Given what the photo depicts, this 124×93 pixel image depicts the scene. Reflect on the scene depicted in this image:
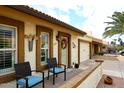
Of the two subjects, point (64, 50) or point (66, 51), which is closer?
point (64, 50)

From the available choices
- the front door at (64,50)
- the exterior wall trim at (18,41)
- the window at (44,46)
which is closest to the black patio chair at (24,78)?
the exterior wall trim at (18,41)

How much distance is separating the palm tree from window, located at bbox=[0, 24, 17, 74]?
13.6m

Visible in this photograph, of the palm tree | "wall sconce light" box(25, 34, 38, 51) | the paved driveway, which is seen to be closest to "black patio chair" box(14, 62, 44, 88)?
"wall sconce light" box(25, 34, 38, 51)

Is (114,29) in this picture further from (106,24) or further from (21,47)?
(21,47)

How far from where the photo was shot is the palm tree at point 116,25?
18.0m

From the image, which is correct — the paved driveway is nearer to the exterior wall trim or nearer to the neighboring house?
the neighboring house

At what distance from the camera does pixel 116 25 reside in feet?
62.6

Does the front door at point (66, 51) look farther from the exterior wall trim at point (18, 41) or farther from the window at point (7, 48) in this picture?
the window at point (7, 48)

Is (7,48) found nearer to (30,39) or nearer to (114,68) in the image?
(30,39)

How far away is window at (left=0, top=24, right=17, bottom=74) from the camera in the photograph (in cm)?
588

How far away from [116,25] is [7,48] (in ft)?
50.2

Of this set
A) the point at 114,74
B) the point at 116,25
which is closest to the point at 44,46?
the point at 114,74
